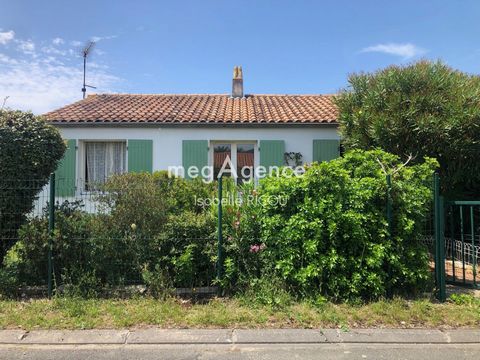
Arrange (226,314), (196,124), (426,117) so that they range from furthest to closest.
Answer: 1. (196,124)
2. (426,117)
3. (226,314)

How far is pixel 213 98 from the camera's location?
14867 millimetres

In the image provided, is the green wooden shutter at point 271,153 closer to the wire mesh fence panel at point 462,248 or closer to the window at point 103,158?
the window at point 103,158

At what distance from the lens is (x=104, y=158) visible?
11570 mm

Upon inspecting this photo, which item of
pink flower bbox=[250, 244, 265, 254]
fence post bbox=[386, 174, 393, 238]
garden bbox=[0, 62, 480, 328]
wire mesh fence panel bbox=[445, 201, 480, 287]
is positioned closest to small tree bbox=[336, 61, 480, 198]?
wire mesh fence panel bbox=[445, 201, 480, 287]

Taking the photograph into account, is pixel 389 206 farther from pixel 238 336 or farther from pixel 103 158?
pixel 103 158

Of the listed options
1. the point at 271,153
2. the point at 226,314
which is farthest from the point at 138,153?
the point at 226,314

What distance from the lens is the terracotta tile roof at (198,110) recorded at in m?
11.2

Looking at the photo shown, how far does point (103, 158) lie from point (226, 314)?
776 centimetres

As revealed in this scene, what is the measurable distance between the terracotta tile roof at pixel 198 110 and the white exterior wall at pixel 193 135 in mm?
254

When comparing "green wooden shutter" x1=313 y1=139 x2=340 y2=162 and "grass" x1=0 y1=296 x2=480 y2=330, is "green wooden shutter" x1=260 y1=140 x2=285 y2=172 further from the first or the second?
"grass" x1=0 y1=296 x2=480 y2=330

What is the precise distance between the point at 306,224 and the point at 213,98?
10.1m

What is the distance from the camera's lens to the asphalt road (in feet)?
13.9

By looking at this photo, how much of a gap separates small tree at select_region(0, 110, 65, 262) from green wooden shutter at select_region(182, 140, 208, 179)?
494 centimetres

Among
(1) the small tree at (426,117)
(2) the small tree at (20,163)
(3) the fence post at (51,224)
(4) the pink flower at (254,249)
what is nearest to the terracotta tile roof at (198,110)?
(1) the small tree at (426,117)
